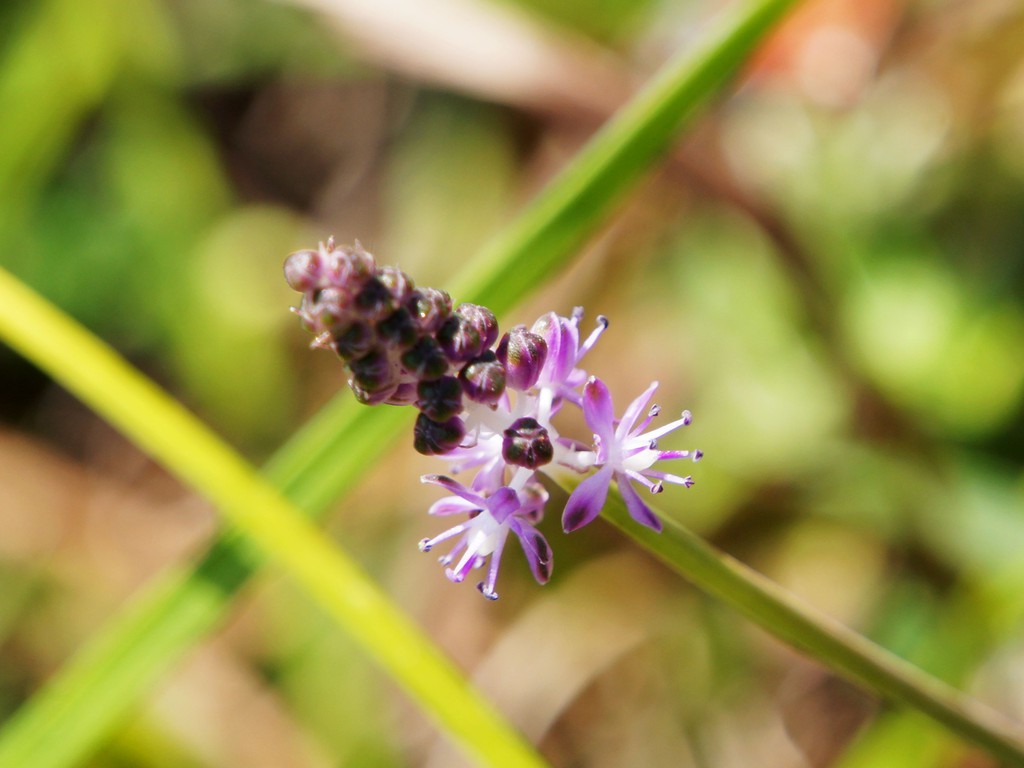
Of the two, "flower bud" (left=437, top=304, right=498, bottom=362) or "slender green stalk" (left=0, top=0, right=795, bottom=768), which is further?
"slender green stalk" (left=0, top=0, right=795, bottom=768)

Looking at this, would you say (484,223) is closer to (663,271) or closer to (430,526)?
(663,271)

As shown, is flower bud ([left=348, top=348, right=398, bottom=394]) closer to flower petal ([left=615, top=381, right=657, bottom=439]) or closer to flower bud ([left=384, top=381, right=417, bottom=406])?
flower bud ([left=384, top=381, right=417, bottom=406])

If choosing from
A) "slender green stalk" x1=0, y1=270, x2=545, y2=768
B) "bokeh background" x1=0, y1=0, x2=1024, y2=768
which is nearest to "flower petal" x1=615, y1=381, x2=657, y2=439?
"slender green stalk" x1=0, y1=270, x2=545, y2=768

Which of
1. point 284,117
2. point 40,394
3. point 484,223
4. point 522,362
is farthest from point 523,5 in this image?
point 522,362

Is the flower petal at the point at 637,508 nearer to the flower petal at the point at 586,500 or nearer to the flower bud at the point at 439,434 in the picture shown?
the flower petal at the point at 586,500

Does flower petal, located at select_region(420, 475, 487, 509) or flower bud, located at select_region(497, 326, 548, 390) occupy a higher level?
flower bud, located at select_region(497, 326, 548, 390)

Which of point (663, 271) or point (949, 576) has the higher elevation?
point (663, 271)
